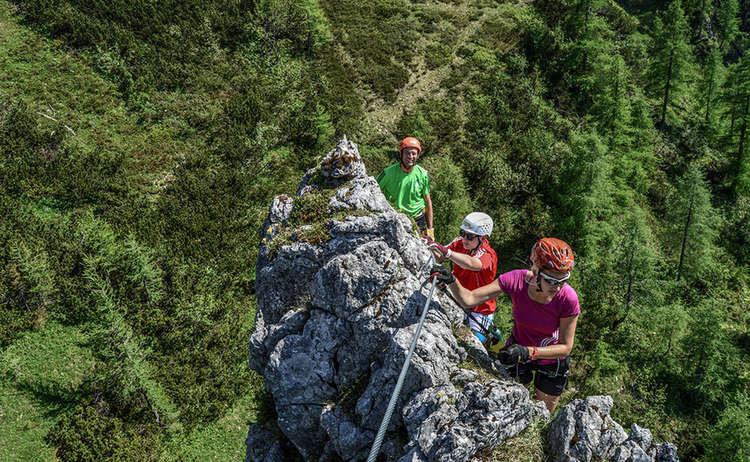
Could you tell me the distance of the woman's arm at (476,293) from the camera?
6281 mm

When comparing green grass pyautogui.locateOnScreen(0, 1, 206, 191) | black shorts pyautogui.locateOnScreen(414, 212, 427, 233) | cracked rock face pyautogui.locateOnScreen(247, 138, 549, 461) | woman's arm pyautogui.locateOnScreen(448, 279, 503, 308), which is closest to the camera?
cracked rock face pyautogui.locateOnScreen(247, 138, 549, 461)

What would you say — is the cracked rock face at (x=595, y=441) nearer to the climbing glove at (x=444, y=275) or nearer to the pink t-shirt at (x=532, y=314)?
the pink t-shirt at (x=532, y=314)

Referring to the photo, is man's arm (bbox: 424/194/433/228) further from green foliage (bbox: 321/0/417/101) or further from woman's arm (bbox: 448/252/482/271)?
green foliage (bbox: 321/0/417/101)

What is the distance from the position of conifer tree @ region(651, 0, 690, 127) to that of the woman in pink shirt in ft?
174

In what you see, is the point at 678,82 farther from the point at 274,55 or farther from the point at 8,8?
the point at 8,8

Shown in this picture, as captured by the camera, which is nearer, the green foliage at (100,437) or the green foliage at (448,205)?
the green foliage at (100,437)

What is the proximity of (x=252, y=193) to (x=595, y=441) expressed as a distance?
21171mm

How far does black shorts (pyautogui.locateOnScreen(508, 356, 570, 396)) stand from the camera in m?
6.37

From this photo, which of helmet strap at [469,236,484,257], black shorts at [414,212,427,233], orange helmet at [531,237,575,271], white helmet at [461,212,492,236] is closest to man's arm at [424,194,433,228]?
black shorts at [414,212,427,233]

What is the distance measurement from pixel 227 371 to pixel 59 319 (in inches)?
283

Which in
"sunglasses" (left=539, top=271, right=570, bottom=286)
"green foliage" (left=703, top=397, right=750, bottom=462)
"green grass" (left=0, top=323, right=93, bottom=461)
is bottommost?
"green foliage" (left=703, top=397, right=750, bottom=462)

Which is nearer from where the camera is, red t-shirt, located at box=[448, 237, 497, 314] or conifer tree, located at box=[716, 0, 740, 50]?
red t-shirt, located at box=[448, 237, 497, 314]

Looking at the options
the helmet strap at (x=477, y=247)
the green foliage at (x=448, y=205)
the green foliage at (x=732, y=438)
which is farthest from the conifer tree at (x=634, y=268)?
the helmet strap at (x=477, y=247)

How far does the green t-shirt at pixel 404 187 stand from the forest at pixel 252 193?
241 inches
